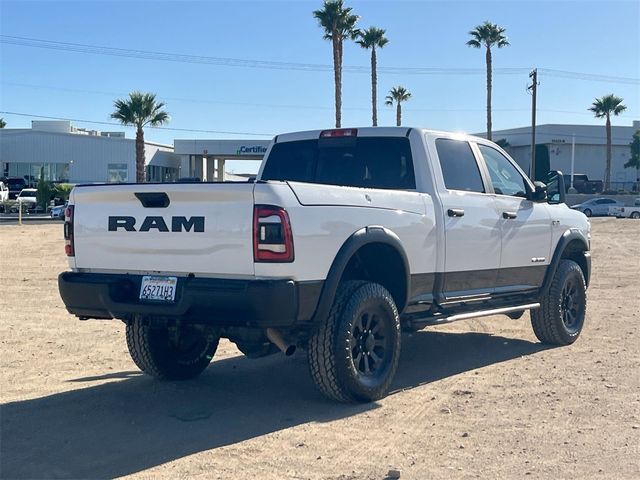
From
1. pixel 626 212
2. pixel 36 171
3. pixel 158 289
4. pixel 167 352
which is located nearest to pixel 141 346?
pixel 167 352

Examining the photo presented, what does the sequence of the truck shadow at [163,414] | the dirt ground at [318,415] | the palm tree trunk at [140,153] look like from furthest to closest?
the palm tree trunk at [140,153], the truck shadow at [163,414], the dirt ground at [318,415]

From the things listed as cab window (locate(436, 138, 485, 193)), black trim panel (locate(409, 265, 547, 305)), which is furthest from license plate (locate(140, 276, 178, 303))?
cab window (locate(436, 138, 485, 193))

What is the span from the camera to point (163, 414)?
19.2ft

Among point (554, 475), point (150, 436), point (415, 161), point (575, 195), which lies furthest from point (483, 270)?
point (575, 195)

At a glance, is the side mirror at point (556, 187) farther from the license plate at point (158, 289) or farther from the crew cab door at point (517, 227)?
the license plate at point (158, 289)

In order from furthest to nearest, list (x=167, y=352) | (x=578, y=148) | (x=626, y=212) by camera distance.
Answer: (x=578, y=148), (x=626, y=212), (x=167, y=352)

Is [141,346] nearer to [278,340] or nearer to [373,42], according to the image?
[278,340]

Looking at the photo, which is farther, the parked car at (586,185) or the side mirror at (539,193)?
the parked car at (586,185)

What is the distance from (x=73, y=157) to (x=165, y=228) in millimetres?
61236

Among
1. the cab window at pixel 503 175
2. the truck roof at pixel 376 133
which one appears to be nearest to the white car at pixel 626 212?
the cab window at pixel 503 175

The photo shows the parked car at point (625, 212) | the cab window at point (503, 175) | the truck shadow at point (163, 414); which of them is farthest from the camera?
the parked car at point (625, 212)

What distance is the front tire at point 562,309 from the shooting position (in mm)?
8430

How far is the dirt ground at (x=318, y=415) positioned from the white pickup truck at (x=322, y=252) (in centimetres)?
46

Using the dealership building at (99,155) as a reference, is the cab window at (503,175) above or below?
below
